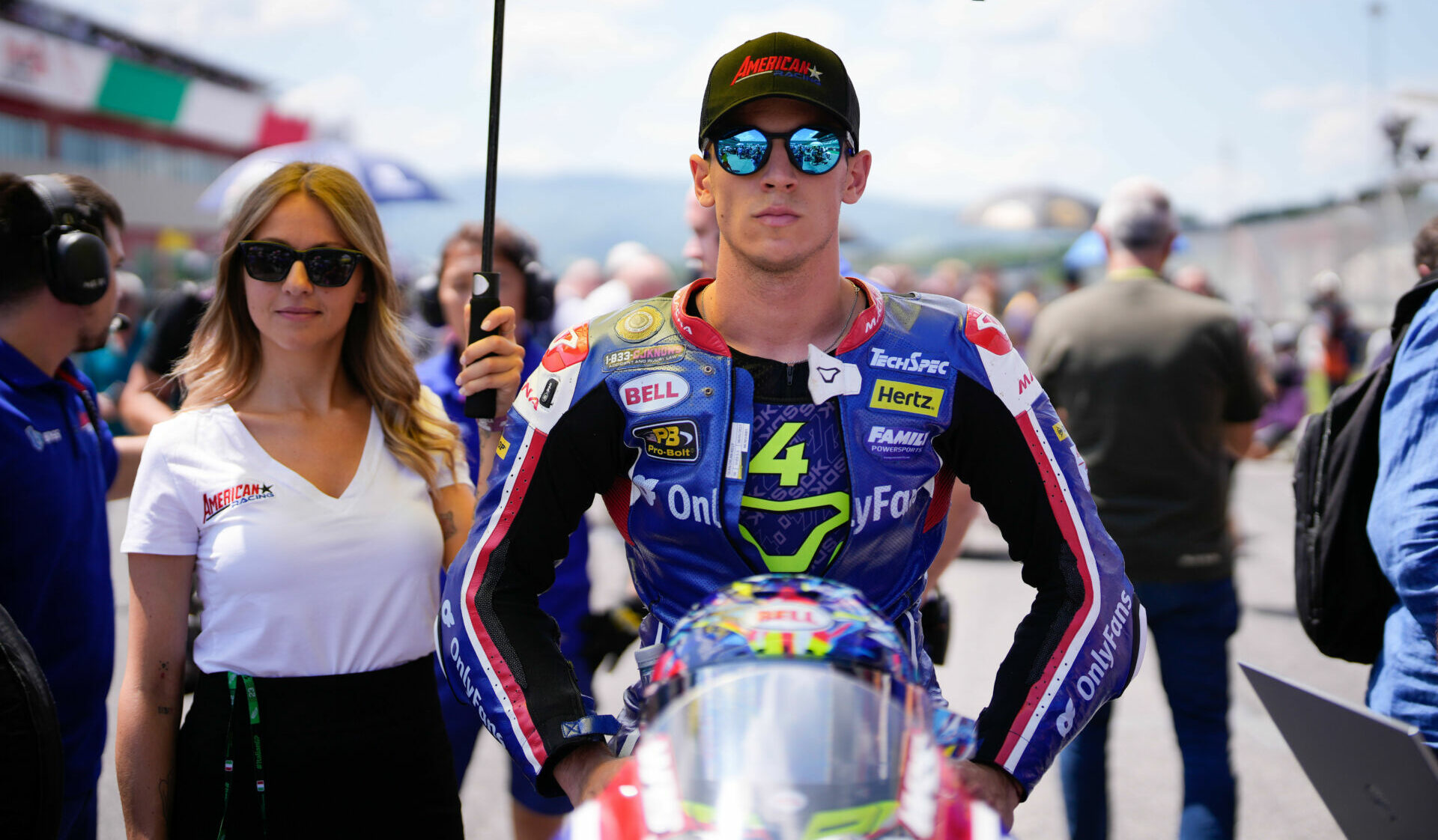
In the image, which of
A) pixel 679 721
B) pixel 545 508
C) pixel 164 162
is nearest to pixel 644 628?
pixel 545 508

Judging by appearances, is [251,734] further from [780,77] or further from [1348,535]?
[1348,535]

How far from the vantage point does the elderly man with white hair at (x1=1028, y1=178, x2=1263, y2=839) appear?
342 centimetres

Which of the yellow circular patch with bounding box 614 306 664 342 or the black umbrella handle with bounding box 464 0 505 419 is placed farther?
the black umbrella handle with bounding box 464 0 505 419

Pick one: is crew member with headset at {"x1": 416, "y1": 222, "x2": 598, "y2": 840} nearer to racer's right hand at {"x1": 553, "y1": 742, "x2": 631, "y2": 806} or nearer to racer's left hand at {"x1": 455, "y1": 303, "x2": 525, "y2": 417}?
racer's left hand at {"x1": 455, "y1": 303, "x2": 525, "y2": 417}

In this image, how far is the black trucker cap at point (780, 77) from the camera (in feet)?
5.84

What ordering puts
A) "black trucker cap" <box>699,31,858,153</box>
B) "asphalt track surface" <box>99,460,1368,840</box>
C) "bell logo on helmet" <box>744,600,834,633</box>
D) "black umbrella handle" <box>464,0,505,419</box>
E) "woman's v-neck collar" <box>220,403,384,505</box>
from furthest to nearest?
"asphalt track surface" <box>99,460,1368,840</box> → "woman's v-neck collar" <box>220,403,384,505</box> → "black umbrella handle" <box>464,0,505,419</box> → "black trucker cap" <box>699,31,858,153</box> → "bell logo on helmet" <box>744,600,834,633</box>

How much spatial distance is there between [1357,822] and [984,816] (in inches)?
39.9

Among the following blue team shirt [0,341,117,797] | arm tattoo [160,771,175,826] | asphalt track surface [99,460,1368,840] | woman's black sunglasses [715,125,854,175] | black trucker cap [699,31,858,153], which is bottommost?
asphalt track surface [99,460,1368,840]

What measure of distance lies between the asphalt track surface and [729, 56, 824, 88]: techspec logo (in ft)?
9.29

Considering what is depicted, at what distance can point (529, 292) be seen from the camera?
12.6 ft

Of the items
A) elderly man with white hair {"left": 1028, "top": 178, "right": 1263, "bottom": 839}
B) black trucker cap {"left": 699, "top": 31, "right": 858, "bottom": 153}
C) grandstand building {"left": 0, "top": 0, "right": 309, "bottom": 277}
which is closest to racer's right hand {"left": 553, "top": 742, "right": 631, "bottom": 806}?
black trucker cap {"left": 699, "top": 31, "right": 858, "bottom": 153}

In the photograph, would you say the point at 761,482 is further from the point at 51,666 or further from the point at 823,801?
the point at 51,666

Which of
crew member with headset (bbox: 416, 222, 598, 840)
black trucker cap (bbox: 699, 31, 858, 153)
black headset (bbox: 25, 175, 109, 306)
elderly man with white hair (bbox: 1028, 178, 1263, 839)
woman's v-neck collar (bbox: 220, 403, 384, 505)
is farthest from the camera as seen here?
elderly man with white hair (bbox: 1028, 178, 1263, 839)

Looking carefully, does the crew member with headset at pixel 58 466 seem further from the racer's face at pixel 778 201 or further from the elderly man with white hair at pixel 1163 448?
the elderly man with white hair at pixel 1163 448
